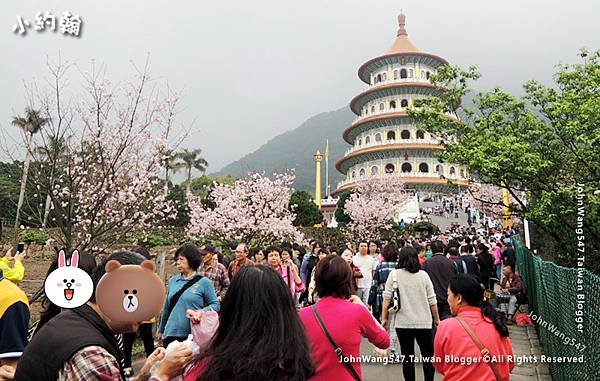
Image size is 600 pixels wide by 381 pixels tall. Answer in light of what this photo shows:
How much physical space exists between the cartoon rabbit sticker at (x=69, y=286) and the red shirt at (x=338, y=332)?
138 cm

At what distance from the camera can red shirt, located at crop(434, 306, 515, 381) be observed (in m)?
2.78

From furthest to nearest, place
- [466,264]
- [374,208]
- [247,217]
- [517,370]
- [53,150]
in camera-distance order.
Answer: [374,208] → [247,217] → [466,264] → [53,150] → [517,370]

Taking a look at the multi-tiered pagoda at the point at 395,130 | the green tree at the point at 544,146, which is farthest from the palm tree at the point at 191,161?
the green tree at the point at 544,146

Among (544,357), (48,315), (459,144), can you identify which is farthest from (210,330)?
(459,144)

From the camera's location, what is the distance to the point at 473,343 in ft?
9.15

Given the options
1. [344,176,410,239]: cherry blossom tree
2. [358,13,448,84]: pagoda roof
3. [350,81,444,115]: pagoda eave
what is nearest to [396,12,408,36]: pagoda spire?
[358,13,448,84]: pagoda roof

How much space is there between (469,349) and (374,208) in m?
29.8

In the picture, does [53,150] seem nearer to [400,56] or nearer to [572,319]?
[572,319]

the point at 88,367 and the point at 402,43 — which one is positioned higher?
the point at 402,43

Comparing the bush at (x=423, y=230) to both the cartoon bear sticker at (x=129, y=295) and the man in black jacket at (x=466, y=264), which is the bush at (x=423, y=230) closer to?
the man in black jacket at (x=466, y=264)

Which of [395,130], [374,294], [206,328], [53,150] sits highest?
[395,130]

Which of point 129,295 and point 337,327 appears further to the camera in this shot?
point 337,327

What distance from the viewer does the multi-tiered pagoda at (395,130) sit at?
144ft

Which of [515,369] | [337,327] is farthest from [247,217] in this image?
[337,327]
